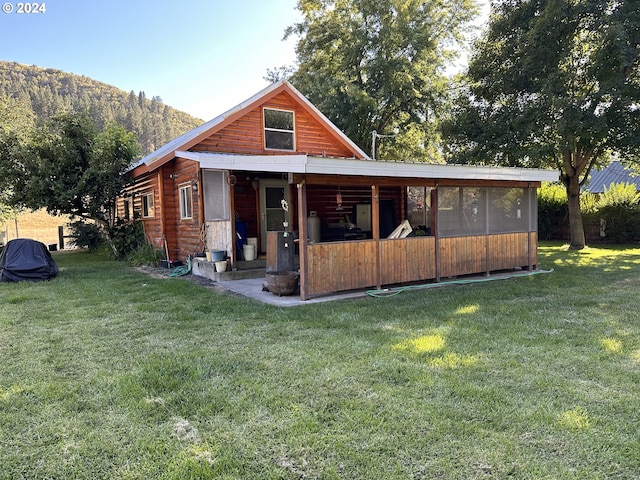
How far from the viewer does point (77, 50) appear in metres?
16.6

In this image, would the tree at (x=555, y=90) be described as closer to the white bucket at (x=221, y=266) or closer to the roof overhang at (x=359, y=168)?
the roof overhang at (x=359, y=168)

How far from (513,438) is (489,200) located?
662 cm

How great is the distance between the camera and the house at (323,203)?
262 inches

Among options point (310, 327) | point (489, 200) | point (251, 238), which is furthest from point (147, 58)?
point (310, 327)

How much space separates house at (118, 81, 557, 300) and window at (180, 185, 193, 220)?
0.09ft

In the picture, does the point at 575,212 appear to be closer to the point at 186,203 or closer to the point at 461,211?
the point at 461,211

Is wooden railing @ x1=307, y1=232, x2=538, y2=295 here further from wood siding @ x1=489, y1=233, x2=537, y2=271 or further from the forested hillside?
the forested hillside

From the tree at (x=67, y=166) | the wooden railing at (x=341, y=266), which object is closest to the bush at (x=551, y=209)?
the wooden railing at (x=341, y=266)

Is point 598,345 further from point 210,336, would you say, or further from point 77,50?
point 77,50

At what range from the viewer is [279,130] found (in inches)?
444

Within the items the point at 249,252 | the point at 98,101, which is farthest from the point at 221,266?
the point at 98,101

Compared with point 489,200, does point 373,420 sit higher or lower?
lower

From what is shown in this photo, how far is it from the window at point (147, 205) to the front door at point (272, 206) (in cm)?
380

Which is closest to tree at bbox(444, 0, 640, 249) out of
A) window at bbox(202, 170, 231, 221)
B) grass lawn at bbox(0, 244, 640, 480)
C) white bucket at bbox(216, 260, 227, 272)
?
grass lawn at bbox(0, 244, 640, 480)
